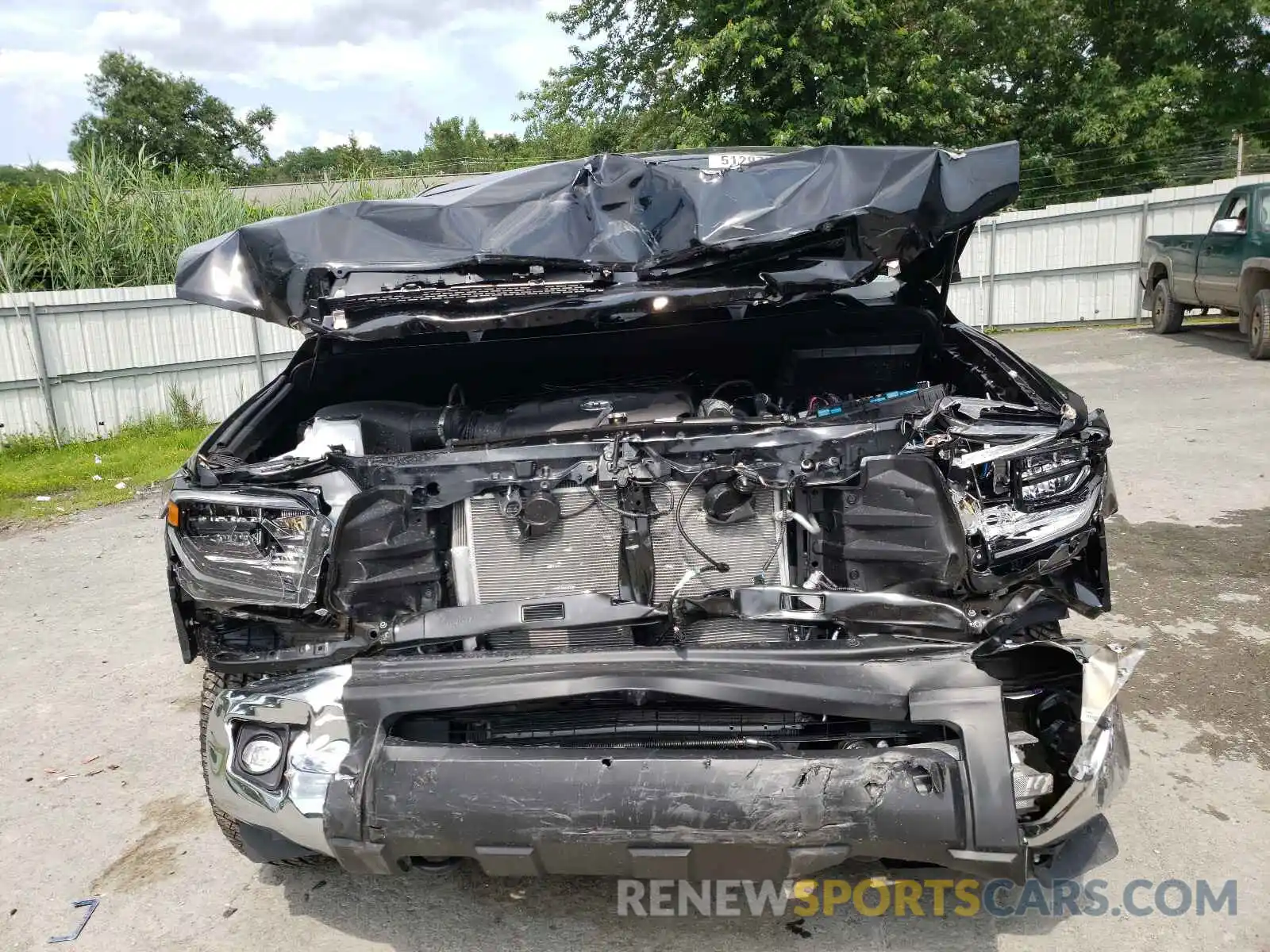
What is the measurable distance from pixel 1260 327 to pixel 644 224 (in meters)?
9.62

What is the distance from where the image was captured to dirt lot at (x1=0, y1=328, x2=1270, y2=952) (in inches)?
96.7

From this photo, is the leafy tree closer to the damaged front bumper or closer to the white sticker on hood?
the white sticker on hood

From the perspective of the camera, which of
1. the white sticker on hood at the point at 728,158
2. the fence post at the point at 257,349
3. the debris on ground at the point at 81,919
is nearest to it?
the debris on ground at the point at 81,919

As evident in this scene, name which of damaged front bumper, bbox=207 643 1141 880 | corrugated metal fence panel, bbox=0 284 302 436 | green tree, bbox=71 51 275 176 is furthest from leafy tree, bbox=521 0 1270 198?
green tree, bbox=71 51 275 176

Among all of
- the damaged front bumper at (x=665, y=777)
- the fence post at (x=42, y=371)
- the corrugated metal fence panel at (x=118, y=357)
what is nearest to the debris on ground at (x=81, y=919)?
the damaged front bumper at (x=665, y=777)

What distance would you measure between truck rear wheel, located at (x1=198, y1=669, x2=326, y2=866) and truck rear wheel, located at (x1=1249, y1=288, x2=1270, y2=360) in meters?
10.7

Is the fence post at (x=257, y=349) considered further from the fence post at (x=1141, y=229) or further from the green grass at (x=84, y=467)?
the fence post at (x=1141, y=229)

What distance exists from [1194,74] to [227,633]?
952 inches

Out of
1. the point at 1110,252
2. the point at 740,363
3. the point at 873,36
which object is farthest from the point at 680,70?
the point at 740,363

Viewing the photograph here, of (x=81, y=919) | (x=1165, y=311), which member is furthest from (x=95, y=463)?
(x=1165, y=311)

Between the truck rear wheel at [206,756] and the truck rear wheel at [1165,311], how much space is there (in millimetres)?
12529

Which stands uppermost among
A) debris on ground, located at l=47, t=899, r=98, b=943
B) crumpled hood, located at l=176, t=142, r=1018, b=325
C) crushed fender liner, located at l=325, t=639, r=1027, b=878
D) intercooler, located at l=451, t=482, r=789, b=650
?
crumpled hood, located at l=176, t=142, r=1018, b=325

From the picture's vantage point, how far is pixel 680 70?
18594mm

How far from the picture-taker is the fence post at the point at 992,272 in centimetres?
1456
